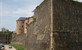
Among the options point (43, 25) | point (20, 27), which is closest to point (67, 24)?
point (43, 25)

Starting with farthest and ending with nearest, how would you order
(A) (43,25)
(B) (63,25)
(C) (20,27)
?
(C) (20,27), (A) (43,25), (B) (63,25)

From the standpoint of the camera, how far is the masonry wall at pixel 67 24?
14.5 m

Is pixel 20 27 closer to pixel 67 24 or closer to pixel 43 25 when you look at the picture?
pixel 43 25

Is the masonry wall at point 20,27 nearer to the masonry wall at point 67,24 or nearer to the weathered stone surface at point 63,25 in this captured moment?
the weathered stone surface at point 63,25

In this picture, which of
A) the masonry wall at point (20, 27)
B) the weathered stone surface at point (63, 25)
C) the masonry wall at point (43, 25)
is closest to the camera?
the weathered stone surface at point (63, 25)

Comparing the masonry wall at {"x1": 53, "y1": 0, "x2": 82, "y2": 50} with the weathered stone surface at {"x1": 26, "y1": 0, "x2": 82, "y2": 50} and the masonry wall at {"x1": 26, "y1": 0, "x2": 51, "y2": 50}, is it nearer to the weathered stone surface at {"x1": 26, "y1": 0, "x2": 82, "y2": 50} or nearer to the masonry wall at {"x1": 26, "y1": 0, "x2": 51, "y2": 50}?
the weathered stone surface at {"x1": 26, "y1": 0, "x2": 82, "y2": 50}

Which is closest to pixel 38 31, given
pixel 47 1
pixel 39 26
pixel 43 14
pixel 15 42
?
pixel 39 26

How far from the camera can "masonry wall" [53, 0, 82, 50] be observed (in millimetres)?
14461

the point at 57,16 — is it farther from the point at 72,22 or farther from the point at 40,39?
the point at 40,39

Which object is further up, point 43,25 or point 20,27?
point 20,27

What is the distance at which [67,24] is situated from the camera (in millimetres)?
14805

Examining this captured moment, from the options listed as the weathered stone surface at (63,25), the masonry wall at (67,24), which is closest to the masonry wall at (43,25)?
the weathered stone surface at (63,25)

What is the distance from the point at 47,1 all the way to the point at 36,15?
3334 millimetres

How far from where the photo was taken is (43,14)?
16.3m
